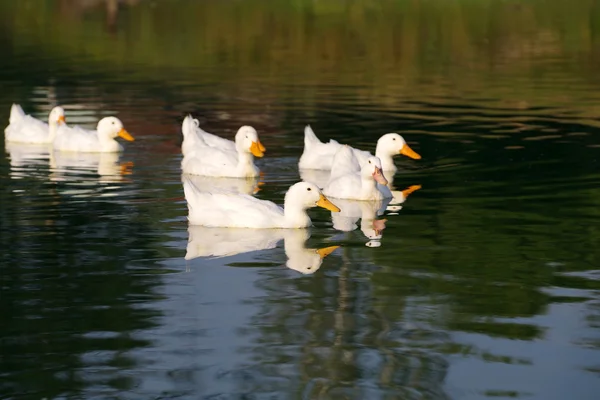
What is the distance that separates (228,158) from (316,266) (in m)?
7.95

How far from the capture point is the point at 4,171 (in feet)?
78.9

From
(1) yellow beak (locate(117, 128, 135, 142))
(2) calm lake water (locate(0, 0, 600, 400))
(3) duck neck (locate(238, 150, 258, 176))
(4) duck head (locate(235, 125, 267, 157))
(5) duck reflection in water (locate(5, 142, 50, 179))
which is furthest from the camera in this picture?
(1) yellow beak (locate(117, 128, 135, 142))

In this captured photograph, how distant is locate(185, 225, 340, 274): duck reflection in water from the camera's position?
16.1m

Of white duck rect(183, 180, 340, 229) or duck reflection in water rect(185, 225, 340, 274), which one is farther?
white duck rect(183, 180, 340, 229)

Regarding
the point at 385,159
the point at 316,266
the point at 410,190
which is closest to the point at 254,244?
the point at 316,266

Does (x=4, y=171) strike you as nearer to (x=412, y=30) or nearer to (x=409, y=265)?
(x=409, y=265)

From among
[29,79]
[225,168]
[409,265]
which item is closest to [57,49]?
[29,79]

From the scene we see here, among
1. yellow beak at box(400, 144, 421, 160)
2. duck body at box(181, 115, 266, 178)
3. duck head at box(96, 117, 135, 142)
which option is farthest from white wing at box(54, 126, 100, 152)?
yellow beak at box(400, 144, 421, 160)

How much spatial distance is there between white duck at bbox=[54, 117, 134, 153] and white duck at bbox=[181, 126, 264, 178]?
2.74m

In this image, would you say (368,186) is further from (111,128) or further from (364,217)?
(111,128)

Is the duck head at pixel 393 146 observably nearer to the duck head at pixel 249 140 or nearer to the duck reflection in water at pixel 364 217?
the duck head at pixel 249 140

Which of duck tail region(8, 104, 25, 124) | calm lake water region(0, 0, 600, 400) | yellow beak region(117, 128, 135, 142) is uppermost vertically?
duck tail region(8, 104, 25, 124)

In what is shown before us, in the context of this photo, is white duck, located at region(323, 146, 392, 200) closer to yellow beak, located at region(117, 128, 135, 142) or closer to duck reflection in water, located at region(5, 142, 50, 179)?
duck reflection in water, located at region(5, 142, 50, 179)

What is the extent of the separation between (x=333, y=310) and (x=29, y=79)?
2802cm
